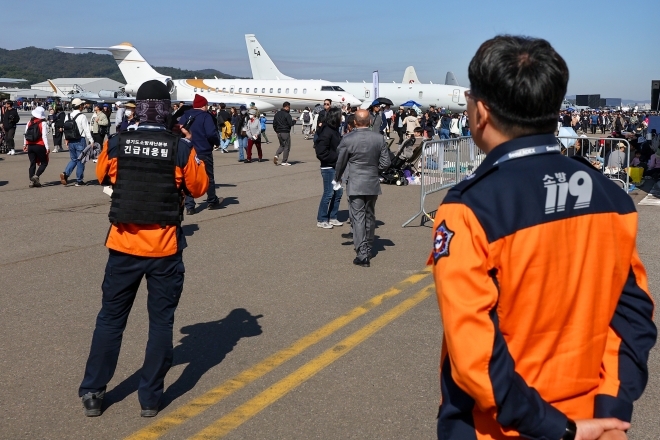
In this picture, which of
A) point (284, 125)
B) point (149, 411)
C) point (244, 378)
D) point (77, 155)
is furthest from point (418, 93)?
point (149, 411)

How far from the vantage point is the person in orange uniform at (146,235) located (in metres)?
4.17

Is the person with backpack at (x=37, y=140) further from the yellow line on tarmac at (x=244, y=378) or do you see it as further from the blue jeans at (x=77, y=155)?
the yellow line on tarmac at (x=244, y=378)

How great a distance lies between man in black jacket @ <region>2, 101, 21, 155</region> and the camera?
23016 millimetres

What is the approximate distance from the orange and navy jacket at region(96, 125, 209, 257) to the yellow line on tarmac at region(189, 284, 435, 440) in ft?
3.63

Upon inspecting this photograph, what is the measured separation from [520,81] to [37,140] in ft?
48.8

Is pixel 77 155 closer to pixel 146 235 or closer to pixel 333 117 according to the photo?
pixel 333 117

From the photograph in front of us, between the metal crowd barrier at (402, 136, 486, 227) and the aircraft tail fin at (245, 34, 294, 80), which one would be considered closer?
the metal crowd barrier at (402, 136, 486, 227)

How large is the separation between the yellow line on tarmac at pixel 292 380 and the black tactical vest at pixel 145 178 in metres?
1.29

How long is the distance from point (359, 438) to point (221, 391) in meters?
1.15

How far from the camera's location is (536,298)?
1739 mm

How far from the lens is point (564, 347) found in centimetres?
181

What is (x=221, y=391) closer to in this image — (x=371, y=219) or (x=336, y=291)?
(x=336, y=291)

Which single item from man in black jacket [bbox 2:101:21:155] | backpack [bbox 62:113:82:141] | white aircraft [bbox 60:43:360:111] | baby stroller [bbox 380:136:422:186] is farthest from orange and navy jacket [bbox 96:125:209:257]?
white aircraft [bbox 60:43:360:111]

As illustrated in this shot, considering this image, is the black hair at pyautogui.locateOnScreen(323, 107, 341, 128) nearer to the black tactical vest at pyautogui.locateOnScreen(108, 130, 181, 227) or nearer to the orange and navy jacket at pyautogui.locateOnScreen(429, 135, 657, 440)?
the black tactical vest at pyautogui.locateOnScreen(108, 130, 181, 227)
